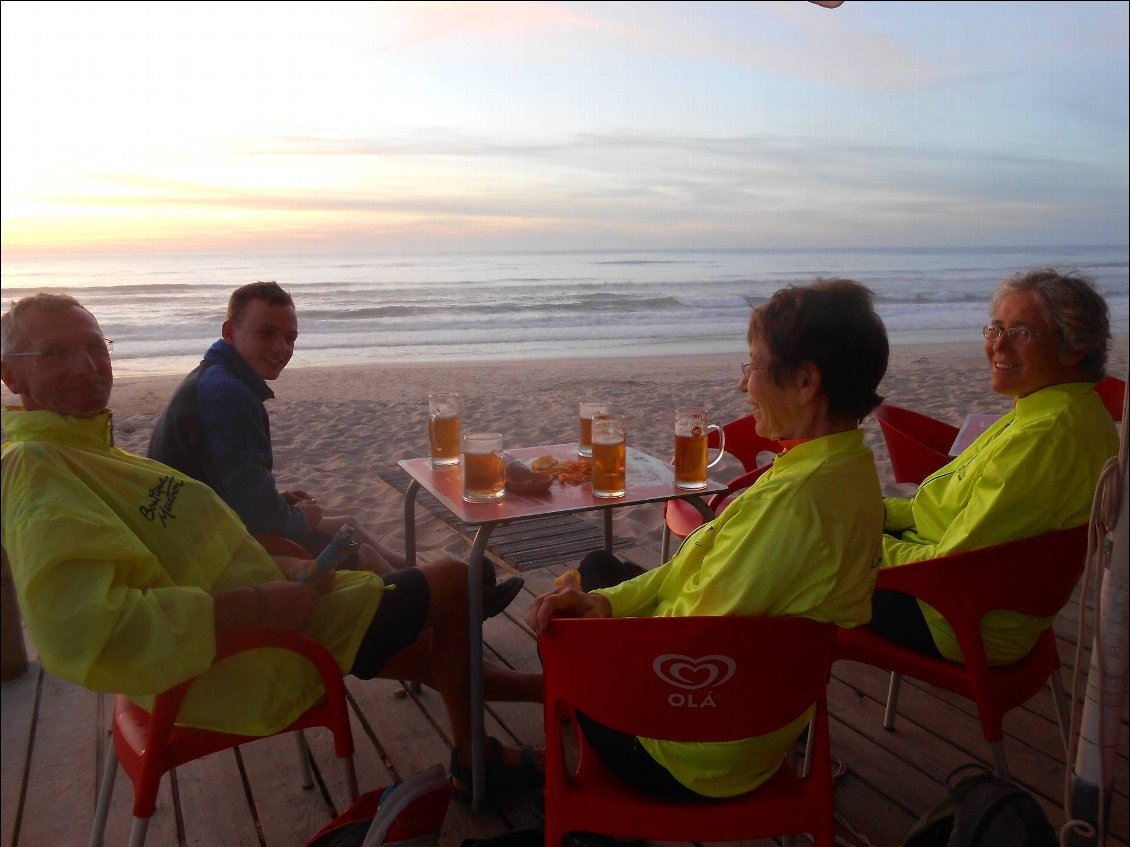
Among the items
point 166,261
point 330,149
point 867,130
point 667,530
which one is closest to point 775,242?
point 867,130

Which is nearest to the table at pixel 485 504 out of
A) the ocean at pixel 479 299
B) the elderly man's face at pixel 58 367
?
the elderly man's face at pixel 58 367

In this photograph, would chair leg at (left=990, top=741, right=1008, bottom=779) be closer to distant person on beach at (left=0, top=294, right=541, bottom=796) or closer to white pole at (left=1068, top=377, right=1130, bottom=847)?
white pole at (left=1068, top=377, right=1130, bottom=847)

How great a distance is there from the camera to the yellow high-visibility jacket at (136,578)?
145 centimetres

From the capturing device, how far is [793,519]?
1423 millimetres

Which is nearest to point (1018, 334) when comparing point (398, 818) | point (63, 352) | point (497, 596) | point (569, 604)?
point (569, 604)

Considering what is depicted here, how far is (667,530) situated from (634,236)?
127 feet

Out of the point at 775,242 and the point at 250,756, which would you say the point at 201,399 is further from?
the point at 775,242

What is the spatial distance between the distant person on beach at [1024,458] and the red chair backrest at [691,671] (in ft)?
2.46

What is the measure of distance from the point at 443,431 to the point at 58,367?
3.98 feet

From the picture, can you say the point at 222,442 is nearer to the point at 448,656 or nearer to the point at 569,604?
the point at 448,656

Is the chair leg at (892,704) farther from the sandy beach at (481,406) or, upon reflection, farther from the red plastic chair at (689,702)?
the sandy beach at (481,406)

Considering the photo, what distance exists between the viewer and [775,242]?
146 ft

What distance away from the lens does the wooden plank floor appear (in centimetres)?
213

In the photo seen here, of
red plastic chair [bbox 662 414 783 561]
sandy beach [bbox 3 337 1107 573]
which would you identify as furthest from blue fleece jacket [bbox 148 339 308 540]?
sandy beach [bbox 3 337 1107 573]
